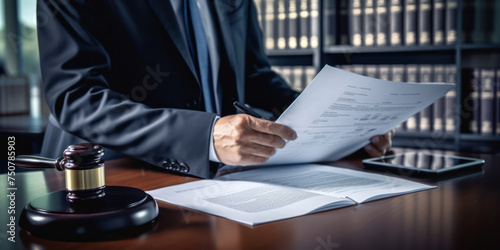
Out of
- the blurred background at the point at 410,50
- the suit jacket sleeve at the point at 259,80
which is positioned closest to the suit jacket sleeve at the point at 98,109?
the suit jacket sleeve at the point at 259,80

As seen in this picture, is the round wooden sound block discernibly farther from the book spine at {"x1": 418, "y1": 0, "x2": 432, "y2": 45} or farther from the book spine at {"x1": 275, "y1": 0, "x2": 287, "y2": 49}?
the book spine at {"x1": 275, "y1": 0, "x2": 287, "y2": 49}

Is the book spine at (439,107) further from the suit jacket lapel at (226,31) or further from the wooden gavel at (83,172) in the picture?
the wooden gavel at (83,172)

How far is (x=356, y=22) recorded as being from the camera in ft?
8.41

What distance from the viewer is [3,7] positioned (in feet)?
12.6

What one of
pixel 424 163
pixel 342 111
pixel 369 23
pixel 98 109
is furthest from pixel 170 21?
pixel 369 23

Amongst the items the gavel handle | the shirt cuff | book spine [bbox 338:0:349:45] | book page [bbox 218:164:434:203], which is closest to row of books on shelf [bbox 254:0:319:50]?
book spine [bbox 338:0:349:45]

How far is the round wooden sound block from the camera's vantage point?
49cm

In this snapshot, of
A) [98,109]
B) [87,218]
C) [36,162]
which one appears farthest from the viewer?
[98,109]

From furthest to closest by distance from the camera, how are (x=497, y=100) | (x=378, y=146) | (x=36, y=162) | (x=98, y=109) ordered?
(x=497, y=100) < (x=378, y=146) < (x=98, y=109) < (x=36, y=162)

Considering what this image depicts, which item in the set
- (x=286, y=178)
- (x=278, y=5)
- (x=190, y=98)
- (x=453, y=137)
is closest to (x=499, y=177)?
(x=286, y=178)

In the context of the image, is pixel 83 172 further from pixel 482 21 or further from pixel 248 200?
pixel 482 21

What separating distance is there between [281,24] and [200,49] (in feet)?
5.24

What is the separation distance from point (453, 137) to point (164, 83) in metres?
1.85

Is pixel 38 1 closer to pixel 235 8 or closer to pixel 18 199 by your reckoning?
pixel 18 199
